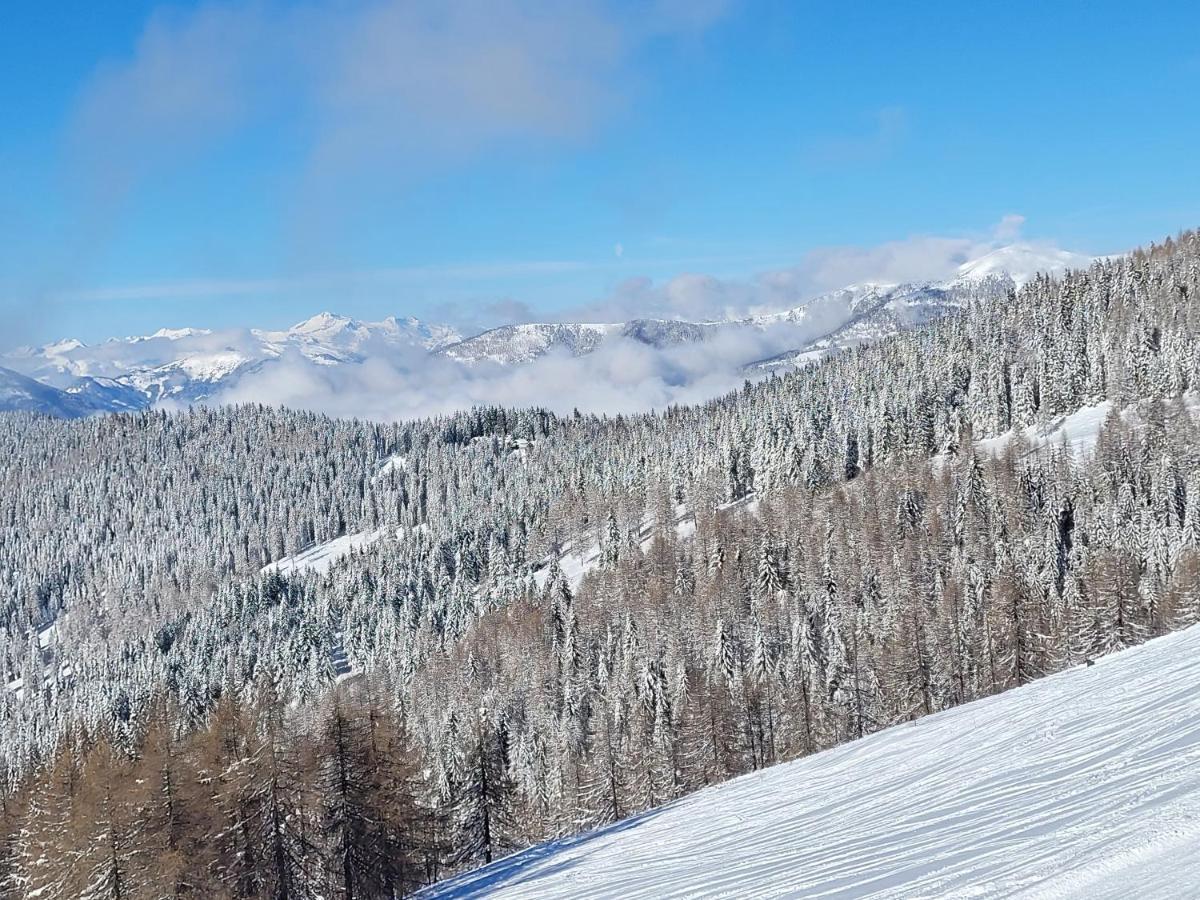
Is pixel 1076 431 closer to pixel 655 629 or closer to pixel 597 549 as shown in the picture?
pixel 655 629

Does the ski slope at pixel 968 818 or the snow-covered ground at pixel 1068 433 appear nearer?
the ski slope at pixel 968 818

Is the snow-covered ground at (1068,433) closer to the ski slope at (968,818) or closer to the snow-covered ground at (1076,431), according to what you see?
the snow-covered ground at (1076,431)

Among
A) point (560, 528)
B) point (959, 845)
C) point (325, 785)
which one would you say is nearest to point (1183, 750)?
point (959, 845)

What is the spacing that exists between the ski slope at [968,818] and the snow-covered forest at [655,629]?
10685 millimetres

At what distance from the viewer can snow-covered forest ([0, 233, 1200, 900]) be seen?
34.0m

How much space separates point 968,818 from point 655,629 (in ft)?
279

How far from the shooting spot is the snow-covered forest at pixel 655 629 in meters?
34.0

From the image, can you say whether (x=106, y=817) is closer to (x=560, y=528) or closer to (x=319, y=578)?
→ (x=560, y=528)

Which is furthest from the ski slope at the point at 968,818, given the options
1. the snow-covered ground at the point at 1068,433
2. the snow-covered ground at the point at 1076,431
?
the snow-covered ground at the point at 1068,433

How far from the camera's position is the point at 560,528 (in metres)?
170

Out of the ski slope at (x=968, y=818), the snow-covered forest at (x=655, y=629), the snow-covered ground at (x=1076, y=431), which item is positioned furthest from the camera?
the snow-covered ground at (x=1076, y=431)

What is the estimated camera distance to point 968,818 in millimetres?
15883

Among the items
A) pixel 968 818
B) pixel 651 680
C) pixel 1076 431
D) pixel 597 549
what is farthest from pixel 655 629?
pixel 968 818

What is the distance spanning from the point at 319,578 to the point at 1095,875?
196 m
